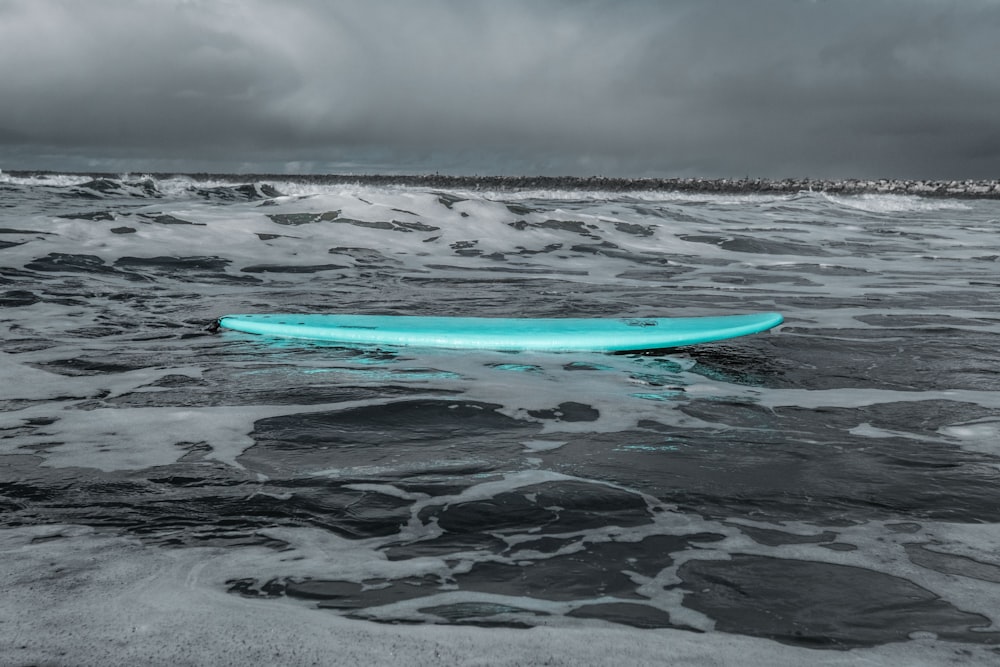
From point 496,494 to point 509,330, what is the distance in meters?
2.62

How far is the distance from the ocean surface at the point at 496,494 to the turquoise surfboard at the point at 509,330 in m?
0.13

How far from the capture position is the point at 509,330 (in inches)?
207

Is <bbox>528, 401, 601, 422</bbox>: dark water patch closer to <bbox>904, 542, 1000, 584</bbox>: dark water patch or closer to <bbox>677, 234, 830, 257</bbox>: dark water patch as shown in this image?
<bbox>904, 542, 1000, 584</bbox>: dark water patch

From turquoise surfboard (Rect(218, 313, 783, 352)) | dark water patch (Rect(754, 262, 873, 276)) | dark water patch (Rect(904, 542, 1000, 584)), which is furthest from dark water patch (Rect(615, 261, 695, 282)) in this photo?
dark water patch (Rect(904, 542, 1000, 584))

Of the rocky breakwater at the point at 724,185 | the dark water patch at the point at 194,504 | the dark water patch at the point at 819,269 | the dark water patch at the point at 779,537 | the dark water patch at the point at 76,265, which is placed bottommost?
the dark water patch at the point at 194,504

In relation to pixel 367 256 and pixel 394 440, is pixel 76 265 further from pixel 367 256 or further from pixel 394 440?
pixel 394 440

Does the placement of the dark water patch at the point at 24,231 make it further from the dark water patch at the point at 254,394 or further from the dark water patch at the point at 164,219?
the dark water patch at the point at 254,394

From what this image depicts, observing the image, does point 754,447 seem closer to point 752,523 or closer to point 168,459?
point 752,523

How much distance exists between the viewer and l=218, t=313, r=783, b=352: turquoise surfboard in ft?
16.6

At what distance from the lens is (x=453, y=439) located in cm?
334

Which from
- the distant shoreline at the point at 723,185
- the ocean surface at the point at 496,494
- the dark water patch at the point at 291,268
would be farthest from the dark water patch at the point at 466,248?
the distant shoreline at the point at 723,185

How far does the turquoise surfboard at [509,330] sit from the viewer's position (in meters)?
5.06

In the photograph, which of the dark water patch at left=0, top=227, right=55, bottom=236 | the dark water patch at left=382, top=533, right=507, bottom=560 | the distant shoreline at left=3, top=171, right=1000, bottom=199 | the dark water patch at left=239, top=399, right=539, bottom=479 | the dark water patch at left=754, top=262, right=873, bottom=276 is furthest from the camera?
the distant shoreline at left=3, top=171, right=1000, bottom=199

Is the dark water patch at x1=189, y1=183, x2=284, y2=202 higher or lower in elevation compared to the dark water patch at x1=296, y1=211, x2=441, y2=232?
higher
